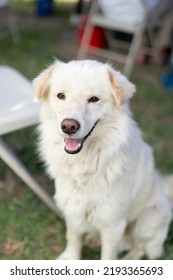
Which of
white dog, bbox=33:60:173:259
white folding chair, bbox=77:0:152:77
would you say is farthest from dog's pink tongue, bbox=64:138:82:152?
white folding chair, bbox=77:0:152:77

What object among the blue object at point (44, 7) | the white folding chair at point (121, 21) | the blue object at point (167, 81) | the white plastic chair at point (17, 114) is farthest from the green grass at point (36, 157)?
the blue object at point (44, 7)

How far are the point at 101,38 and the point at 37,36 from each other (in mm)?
1245

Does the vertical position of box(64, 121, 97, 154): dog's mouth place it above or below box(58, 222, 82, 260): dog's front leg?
above

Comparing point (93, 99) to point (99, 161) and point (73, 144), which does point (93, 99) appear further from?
point (99, 161)

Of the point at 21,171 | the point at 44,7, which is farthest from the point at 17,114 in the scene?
the point at 44,7

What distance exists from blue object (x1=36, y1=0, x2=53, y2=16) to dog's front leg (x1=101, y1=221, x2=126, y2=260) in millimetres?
5454

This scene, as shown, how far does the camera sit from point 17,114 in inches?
131

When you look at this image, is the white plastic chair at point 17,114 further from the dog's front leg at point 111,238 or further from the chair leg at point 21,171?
the dog's front leg at point 111,238

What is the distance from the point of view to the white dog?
2.52 metres

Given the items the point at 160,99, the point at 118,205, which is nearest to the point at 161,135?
the point at 160,99

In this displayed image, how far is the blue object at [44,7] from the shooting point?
7.57 m

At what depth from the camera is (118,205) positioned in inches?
111

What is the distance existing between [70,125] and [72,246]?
113 cm

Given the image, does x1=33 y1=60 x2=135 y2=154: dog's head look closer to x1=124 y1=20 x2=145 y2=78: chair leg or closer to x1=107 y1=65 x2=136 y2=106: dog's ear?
x1=107 y1=65 x2=136 y2=106: dog's ear
